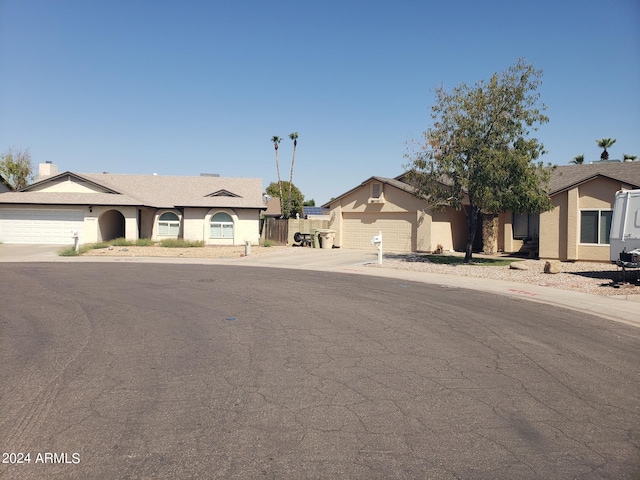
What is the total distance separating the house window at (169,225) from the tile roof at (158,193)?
859 millimetres

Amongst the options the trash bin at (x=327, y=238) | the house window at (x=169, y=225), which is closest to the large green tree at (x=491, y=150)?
the trash bin at (x=327, y=238)

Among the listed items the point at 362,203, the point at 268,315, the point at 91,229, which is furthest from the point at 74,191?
the point at 268,315

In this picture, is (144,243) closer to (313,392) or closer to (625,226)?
(625,226)

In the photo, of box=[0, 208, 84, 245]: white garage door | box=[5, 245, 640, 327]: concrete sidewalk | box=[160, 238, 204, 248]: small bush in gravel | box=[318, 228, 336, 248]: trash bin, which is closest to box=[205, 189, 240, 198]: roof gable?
box=[160, 238, 204, 248]: small bush in gravel

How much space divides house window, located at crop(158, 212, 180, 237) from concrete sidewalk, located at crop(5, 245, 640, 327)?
6846 millimetres

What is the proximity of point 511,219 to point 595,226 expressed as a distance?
16.3 feet

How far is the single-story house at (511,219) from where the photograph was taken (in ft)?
70.9

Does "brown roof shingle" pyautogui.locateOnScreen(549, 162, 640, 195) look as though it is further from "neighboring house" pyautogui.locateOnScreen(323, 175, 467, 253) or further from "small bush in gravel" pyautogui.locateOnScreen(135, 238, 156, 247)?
"small bush in gravel" pyautogui.locateOnScreen(135, 238, 156, 247)

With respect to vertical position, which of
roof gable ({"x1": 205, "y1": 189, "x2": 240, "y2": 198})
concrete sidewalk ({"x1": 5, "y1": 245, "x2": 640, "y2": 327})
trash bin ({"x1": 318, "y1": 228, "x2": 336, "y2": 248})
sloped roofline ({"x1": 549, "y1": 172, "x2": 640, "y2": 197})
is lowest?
concrete sidewalk ({"x1": 5, "y1": 245, "x2": 640, "y2": 327})

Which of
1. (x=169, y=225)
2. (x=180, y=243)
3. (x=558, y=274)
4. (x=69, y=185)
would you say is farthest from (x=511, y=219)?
(x=69, y=185)

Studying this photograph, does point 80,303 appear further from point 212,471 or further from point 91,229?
point 91,229

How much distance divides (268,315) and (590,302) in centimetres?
823

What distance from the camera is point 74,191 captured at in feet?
112

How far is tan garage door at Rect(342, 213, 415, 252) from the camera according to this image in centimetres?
2969
